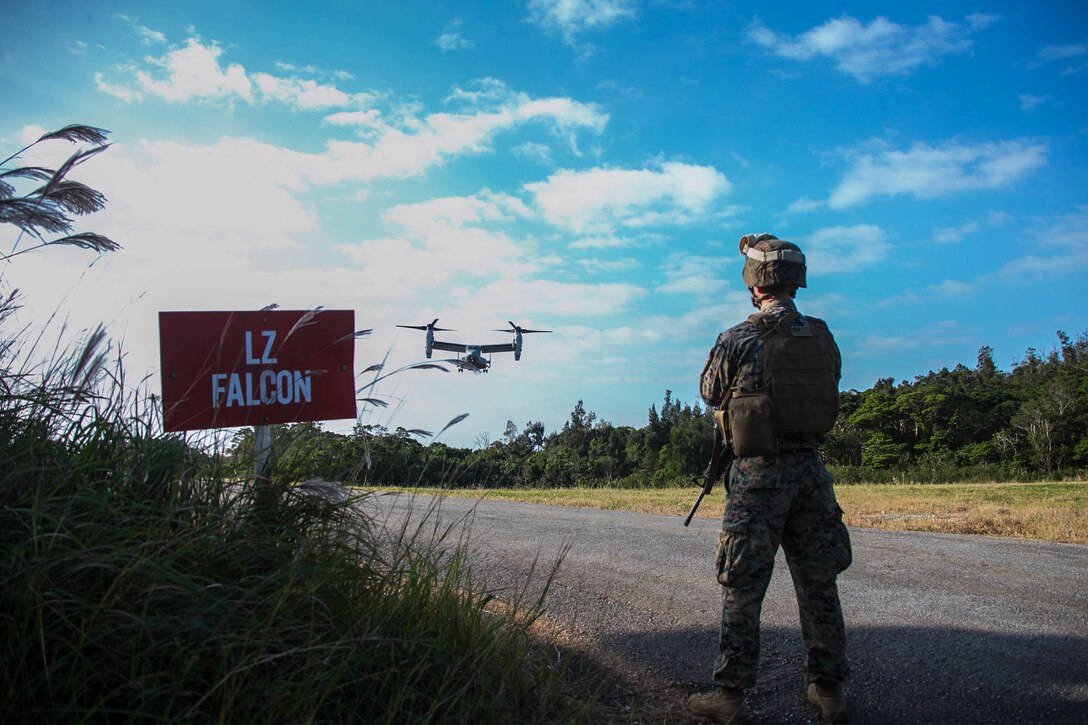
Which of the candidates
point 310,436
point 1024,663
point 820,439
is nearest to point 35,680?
point 310,436

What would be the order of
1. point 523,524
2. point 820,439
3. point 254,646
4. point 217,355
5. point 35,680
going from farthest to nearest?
point 523,524 < point 820,439 < point 217,355 < point 254,646 < point 35,680

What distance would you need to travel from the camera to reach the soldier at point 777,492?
11.8 ft

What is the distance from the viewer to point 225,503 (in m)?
2.92

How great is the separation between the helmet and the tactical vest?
0.76 ft

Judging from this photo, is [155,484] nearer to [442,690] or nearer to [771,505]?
[442,690]

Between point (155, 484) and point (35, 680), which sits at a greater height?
point (155, 484)

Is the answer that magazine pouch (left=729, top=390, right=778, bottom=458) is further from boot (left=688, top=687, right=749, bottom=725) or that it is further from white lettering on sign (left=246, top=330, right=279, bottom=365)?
white lettering on sign (left=246, top=330, right=279, bottom=365)

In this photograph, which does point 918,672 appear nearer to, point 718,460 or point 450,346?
point 718,460

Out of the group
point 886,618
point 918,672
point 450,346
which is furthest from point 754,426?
point 450,346

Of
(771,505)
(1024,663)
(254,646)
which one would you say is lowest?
(1024,663)

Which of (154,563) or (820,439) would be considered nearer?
(154,563)

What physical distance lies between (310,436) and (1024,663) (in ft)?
13.2

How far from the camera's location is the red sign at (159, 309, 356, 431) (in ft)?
11.7

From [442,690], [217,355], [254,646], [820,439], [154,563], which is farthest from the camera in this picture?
[820,439]
